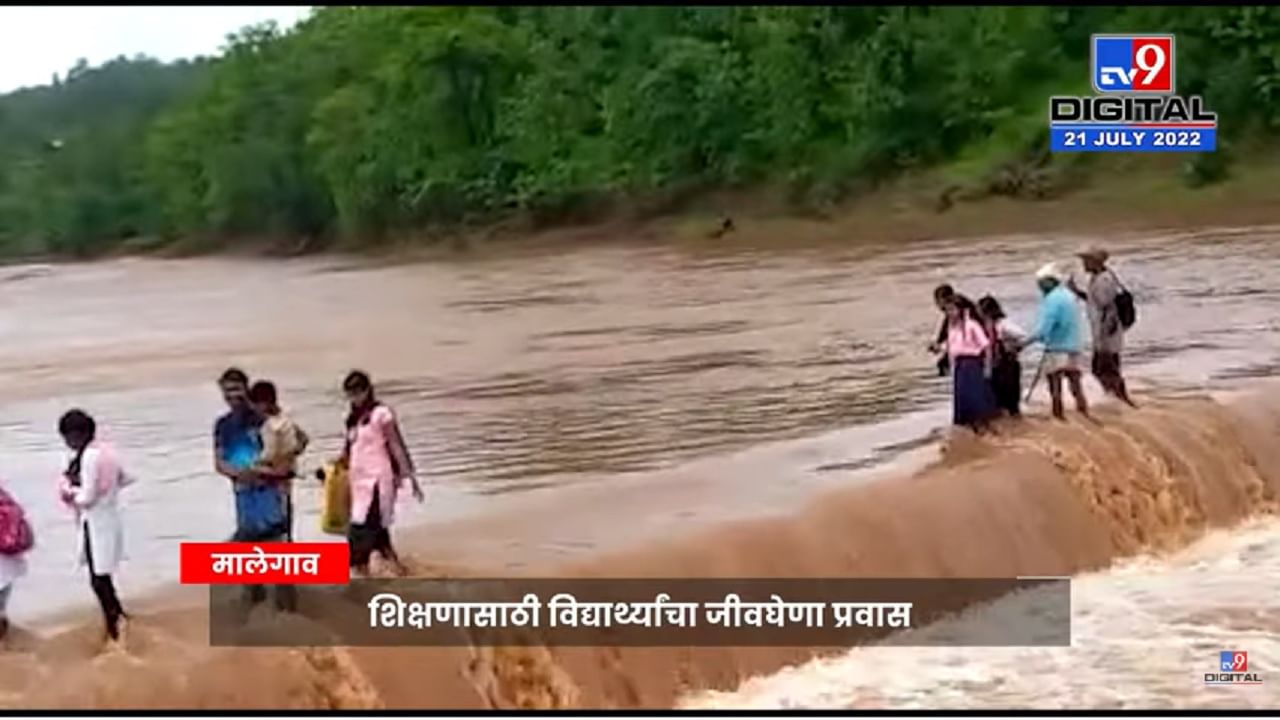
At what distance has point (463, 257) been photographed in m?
26.0

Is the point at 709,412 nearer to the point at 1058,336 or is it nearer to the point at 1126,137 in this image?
the point at 1058,336

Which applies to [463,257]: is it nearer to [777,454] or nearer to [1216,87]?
[1216,87]

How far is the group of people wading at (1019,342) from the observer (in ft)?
27.2

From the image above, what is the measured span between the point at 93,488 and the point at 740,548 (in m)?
2.45

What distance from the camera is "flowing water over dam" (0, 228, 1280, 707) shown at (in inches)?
289

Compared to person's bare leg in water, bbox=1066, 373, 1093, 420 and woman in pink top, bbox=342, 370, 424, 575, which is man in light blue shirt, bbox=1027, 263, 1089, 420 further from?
woman in pink top, bbox=342, 370, 424, 575

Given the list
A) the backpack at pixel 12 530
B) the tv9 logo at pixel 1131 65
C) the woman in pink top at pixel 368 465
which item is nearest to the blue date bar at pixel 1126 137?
the tv9 logo at pixel 1131 65

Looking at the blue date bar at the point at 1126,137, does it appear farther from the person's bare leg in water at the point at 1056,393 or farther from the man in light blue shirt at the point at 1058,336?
the person's bare leg in water at the point at 1056,393

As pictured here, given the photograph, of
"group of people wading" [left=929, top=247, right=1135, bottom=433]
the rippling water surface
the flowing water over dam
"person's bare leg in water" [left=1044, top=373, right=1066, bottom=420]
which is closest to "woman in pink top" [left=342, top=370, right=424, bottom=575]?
the flowing water over dam

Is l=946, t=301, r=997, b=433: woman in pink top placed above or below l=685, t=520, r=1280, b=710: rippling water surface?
above

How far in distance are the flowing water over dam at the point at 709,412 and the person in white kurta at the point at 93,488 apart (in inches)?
31.6

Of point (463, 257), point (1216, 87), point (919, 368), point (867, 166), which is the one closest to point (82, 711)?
point (919, 368)

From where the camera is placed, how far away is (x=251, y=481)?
5.49 meters

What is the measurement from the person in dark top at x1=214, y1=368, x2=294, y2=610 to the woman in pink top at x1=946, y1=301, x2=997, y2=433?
3518mm
